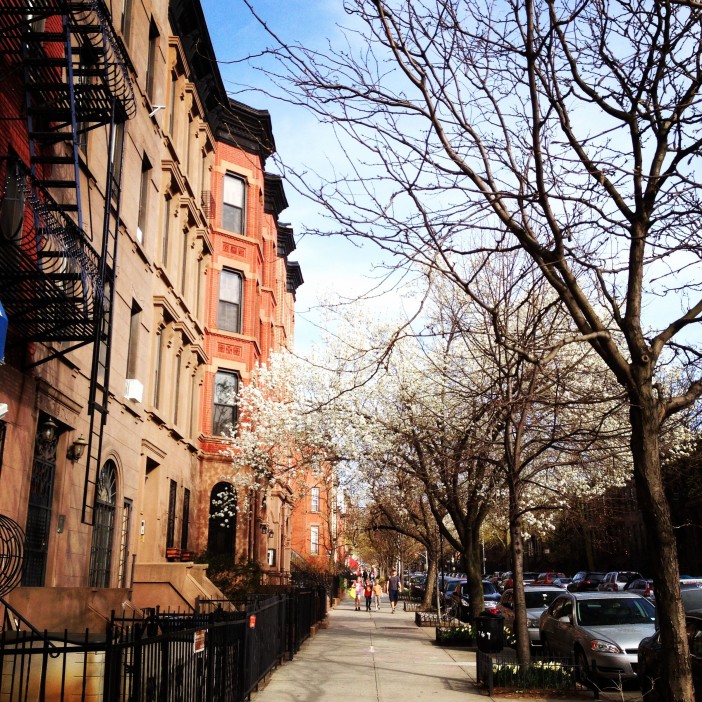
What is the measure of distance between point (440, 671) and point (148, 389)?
9.42 metres

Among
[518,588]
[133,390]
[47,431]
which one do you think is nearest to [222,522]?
[133,390]

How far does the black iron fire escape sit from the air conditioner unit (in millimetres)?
3627

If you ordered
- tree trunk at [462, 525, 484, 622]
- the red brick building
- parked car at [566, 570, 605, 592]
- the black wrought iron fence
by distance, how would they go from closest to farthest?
the black wrought iron fence → tree trunk at [462, 525, 484, 622] → the red brick building → parked car at [566, 570, 605, 592]

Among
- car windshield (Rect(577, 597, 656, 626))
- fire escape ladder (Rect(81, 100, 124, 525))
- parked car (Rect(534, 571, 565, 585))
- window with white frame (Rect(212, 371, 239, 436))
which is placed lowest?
car windshield (Rect(577, 597, 656, 626))

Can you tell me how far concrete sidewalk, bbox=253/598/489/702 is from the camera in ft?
40.9

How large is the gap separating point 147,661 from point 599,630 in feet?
34.3

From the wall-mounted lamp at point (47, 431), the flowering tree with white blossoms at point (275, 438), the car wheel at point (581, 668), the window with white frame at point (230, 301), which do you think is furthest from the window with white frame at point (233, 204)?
the car wheel at point (581, 668)

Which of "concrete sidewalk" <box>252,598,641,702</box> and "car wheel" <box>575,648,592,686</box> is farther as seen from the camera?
"car wheel" <box>575,648,592,686</box>

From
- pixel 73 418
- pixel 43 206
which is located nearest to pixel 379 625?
pixel 73 418

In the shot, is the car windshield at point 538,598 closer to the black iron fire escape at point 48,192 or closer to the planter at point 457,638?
the planter at point 457,638

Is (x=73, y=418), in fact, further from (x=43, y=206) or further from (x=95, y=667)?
(x=95, y=667)

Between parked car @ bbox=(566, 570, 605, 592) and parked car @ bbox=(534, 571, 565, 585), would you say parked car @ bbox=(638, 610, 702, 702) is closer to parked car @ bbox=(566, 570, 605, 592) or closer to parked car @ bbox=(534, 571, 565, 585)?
parked car @ bbox=(566, 570, 605, 592)

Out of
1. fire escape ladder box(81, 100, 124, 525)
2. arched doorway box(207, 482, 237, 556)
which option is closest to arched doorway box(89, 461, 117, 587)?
fire escape ladder box(81, 100, 124, 525)

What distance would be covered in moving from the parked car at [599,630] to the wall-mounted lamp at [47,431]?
29.7ft
